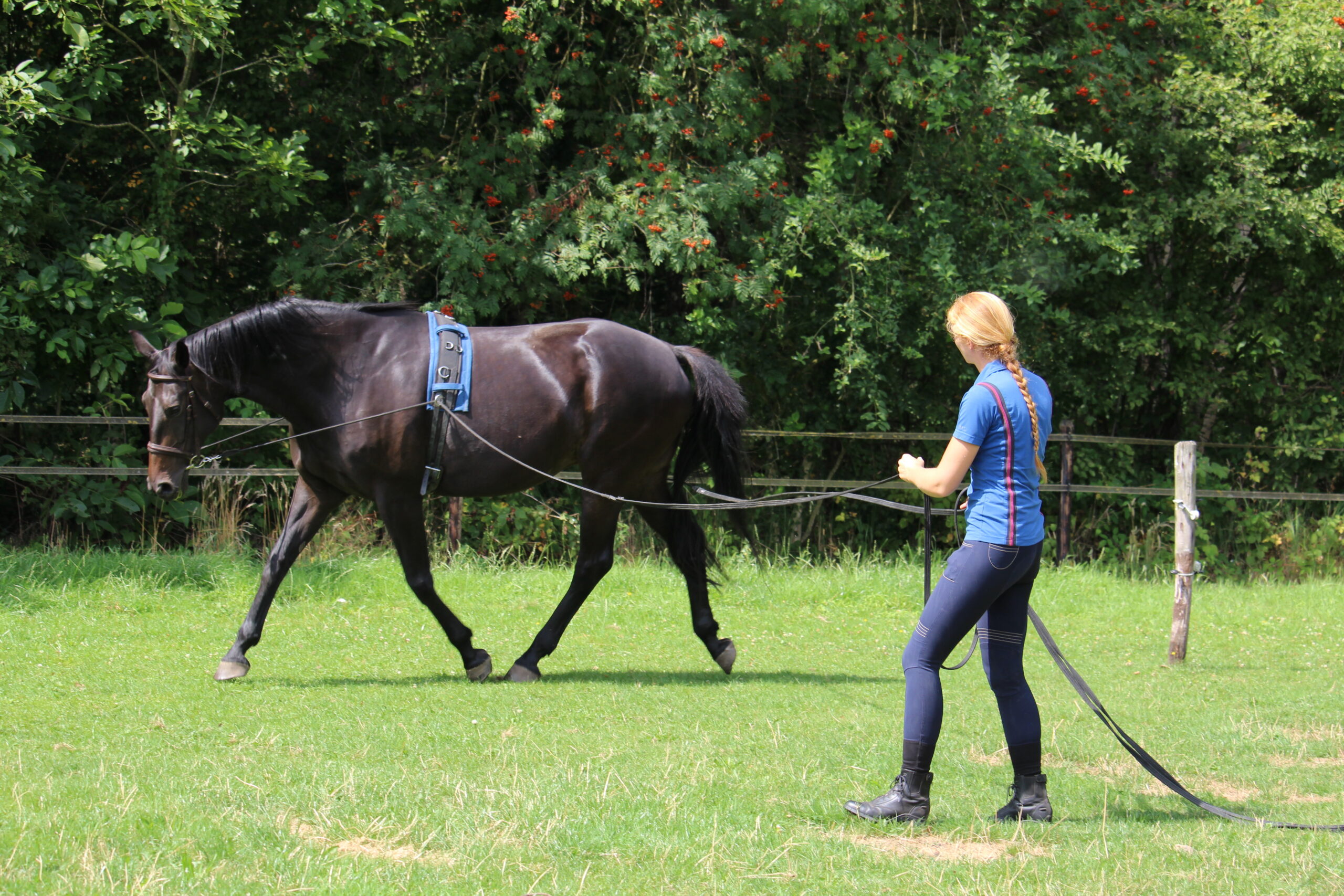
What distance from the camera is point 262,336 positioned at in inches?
257

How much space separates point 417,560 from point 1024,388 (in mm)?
3807

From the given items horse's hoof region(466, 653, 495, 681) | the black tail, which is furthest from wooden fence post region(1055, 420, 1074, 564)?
horse's hoof region(466, 653, 495, 681)

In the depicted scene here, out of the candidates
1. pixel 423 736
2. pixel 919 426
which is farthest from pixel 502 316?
pixel 423 736

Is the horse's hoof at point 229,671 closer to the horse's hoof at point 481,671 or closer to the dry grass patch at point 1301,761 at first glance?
the horse's hoof at point 481,671

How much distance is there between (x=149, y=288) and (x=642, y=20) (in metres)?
4.84

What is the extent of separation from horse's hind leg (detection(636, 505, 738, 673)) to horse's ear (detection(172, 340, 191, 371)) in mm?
2660

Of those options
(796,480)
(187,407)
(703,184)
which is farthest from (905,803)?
(796,480)

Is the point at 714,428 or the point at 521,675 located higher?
the point at 714,428

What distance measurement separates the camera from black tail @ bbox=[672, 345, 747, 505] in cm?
720

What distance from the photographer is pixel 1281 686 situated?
7207mm

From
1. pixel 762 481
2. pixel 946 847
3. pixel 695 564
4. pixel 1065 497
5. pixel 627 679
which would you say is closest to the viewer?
pixel 946 847

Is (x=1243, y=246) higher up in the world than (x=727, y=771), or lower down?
higher up

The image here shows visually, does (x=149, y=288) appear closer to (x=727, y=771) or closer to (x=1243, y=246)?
(x=727, y=771)

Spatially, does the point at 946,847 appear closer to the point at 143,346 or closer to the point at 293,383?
the point at 293,383
